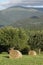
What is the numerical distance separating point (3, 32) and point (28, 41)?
8.25 m

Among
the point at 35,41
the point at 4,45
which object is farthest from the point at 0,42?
the point at 35,41

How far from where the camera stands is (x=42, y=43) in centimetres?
6650

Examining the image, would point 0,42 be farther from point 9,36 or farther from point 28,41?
point 28,41

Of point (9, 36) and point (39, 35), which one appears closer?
point (9, 36)

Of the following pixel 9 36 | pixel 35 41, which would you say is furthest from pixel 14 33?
pixel 35 41

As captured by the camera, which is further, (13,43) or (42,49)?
(42,49)

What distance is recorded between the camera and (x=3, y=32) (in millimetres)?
64062

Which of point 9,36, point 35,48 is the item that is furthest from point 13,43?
point 35,48

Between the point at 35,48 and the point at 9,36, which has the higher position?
the point at 9,36

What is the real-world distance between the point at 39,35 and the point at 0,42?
43.5 ft

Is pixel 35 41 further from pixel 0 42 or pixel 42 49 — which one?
pixel 0 42

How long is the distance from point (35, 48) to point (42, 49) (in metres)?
2.90

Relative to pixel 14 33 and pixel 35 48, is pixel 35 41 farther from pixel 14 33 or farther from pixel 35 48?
pixel 14 33

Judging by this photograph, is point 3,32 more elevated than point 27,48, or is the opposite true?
point 3,32
